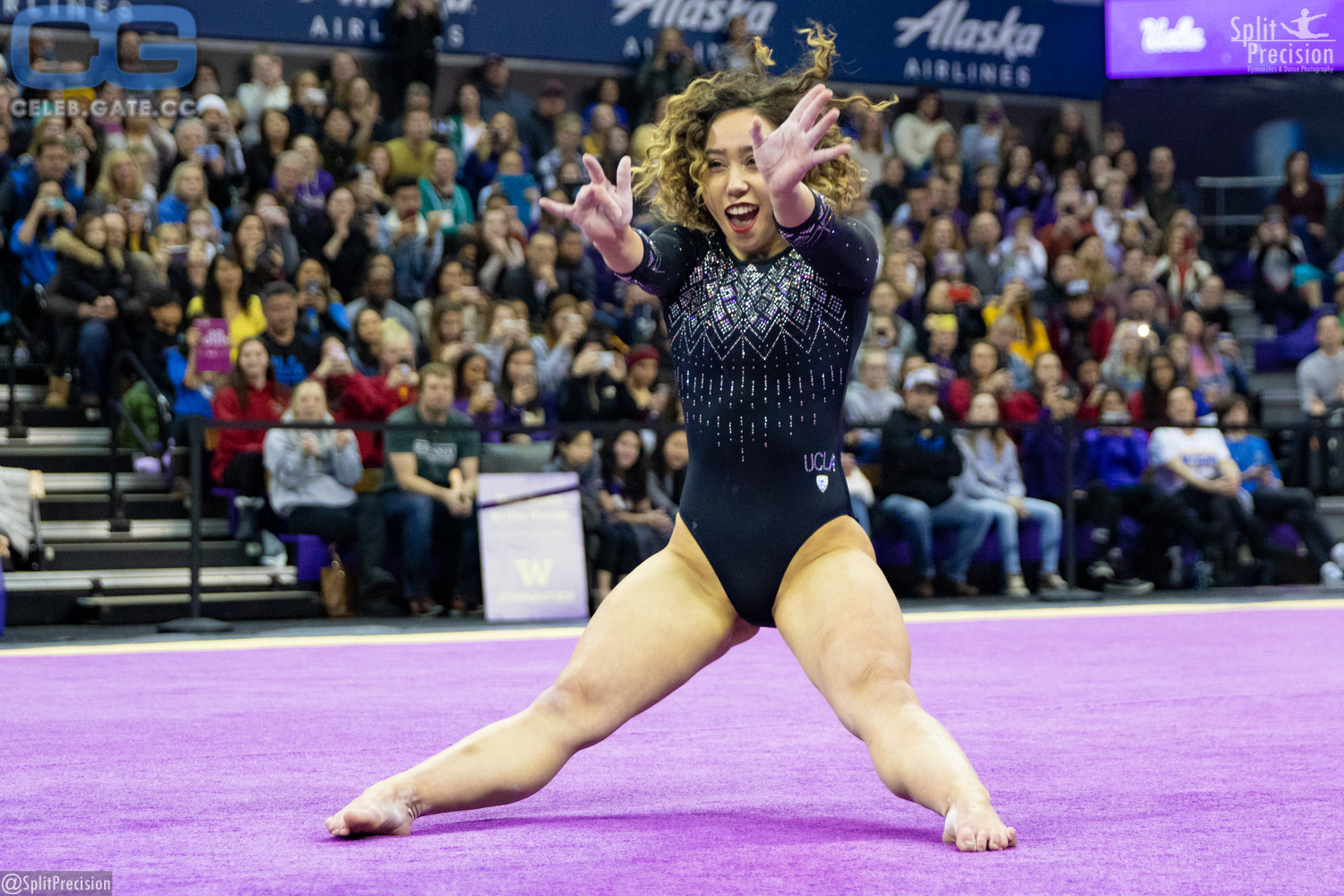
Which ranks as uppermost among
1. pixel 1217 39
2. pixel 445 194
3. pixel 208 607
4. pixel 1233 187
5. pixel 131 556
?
pixel 1217 39

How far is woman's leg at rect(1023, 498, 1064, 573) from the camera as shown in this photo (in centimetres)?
972

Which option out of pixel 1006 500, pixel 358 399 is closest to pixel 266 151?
pixel 358 399

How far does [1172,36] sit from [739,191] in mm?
13825

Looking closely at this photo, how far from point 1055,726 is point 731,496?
1620 mm

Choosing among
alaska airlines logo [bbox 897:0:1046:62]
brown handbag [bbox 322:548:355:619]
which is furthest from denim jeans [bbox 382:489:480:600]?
alaska airlines logo [bbox 897:0:1046:62]

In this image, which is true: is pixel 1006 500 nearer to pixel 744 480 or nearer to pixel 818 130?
pixel 744 480

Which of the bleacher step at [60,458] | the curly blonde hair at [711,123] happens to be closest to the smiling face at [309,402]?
the bleacher step at [60,458]

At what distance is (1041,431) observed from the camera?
980cm

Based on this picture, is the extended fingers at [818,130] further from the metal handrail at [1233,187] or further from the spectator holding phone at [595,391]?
the metal handrail at [1233,187]

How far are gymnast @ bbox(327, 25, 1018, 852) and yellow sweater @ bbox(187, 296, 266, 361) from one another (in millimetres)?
6204

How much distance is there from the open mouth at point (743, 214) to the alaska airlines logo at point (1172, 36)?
13.6 m

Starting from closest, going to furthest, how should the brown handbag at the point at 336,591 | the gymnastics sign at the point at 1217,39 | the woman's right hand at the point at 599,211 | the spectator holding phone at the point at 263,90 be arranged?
the woman's right hand at the point at 599,211 → the brown handbag at the point at 336,591 → the spectator holding phone at the point at 263,90 → the gymnastics sign at the point at 1217,39

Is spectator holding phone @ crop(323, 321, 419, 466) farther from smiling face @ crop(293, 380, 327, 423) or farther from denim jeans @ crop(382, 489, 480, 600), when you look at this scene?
denim jeans @ crop(382, 489, 480, 600)

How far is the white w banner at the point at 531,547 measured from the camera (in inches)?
335
